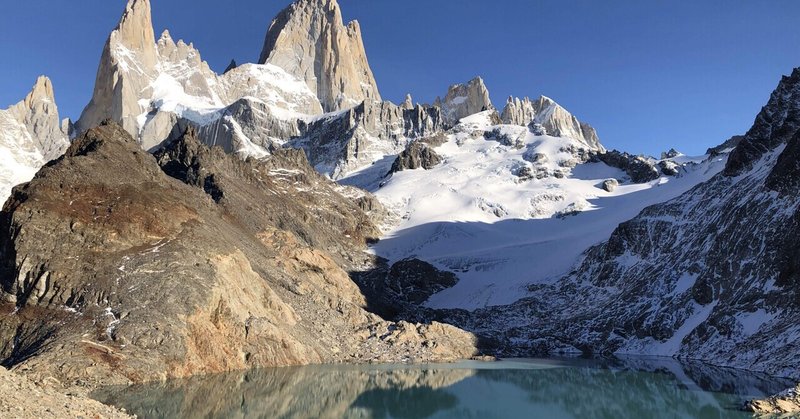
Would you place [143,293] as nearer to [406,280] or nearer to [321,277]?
[321,277]

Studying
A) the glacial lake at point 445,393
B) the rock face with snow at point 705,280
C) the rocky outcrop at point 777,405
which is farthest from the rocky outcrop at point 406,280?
the rocky outcrop at point 777,405

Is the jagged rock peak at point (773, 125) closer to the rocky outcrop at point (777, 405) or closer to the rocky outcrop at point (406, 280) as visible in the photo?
the rocky outcrop at point (406, 280)

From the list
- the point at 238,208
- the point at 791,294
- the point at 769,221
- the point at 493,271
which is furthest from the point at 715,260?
the point at 238,208

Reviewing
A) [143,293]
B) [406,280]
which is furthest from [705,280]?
[143,293]

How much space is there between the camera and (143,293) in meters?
62.0

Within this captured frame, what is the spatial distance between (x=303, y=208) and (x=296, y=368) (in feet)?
307

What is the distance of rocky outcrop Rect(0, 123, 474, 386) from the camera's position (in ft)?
185

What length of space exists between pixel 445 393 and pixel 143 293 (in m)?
28.6

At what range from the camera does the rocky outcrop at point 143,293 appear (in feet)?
185

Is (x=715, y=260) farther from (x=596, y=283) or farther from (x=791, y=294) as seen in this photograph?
(x=596, y=283)

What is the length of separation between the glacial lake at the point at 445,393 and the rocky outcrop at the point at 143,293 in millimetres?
4003

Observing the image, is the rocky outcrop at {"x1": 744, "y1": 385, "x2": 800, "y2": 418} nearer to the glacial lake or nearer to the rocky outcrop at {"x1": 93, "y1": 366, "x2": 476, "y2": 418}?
the glacial lake

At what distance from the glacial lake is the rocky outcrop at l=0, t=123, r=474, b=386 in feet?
13.1

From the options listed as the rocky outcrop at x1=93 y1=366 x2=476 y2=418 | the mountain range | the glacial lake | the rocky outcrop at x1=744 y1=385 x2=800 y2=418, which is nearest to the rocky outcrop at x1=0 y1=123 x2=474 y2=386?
the mountain range
